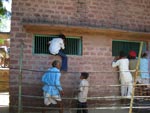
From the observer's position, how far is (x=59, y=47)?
8289 mm

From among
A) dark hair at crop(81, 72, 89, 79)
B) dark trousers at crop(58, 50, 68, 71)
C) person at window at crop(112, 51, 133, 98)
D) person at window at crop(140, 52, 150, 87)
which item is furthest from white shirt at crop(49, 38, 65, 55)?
person at window at crop(140, 52, 150, 87)

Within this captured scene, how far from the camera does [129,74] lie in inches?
344

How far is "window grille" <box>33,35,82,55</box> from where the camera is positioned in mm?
8352

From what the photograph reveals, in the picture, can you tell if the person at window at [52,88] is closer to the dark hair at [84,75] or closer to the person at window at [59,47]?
the dark hair at [84,75]

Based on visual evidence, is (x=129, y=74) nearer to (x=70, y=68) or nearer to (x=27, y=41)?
(x=70, y=68)

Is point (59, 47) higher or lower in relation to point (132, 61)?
higher

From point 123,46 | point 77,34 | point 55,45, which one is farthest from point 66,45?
point 123,46

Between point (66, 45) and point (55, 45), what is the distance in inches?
20.3

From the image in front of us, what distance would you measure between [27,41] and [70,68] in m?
1.33

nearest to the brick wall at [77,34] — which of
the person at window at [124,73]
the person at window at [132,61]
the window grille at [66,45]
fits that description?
the window grille at [66,45]

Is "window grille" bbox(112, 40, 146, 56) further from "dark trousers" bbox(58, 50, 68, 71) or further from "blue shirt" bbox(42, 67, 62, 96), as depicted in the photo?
"blue shirt" bbox(42, 67, 62, 96)

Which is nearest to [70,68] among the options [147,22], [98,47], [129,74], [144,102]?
[98,47]

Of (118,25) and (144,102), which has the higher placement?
(118,25)

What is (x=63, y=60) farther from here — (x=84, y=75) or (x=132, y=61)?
(x=132, y=61)
